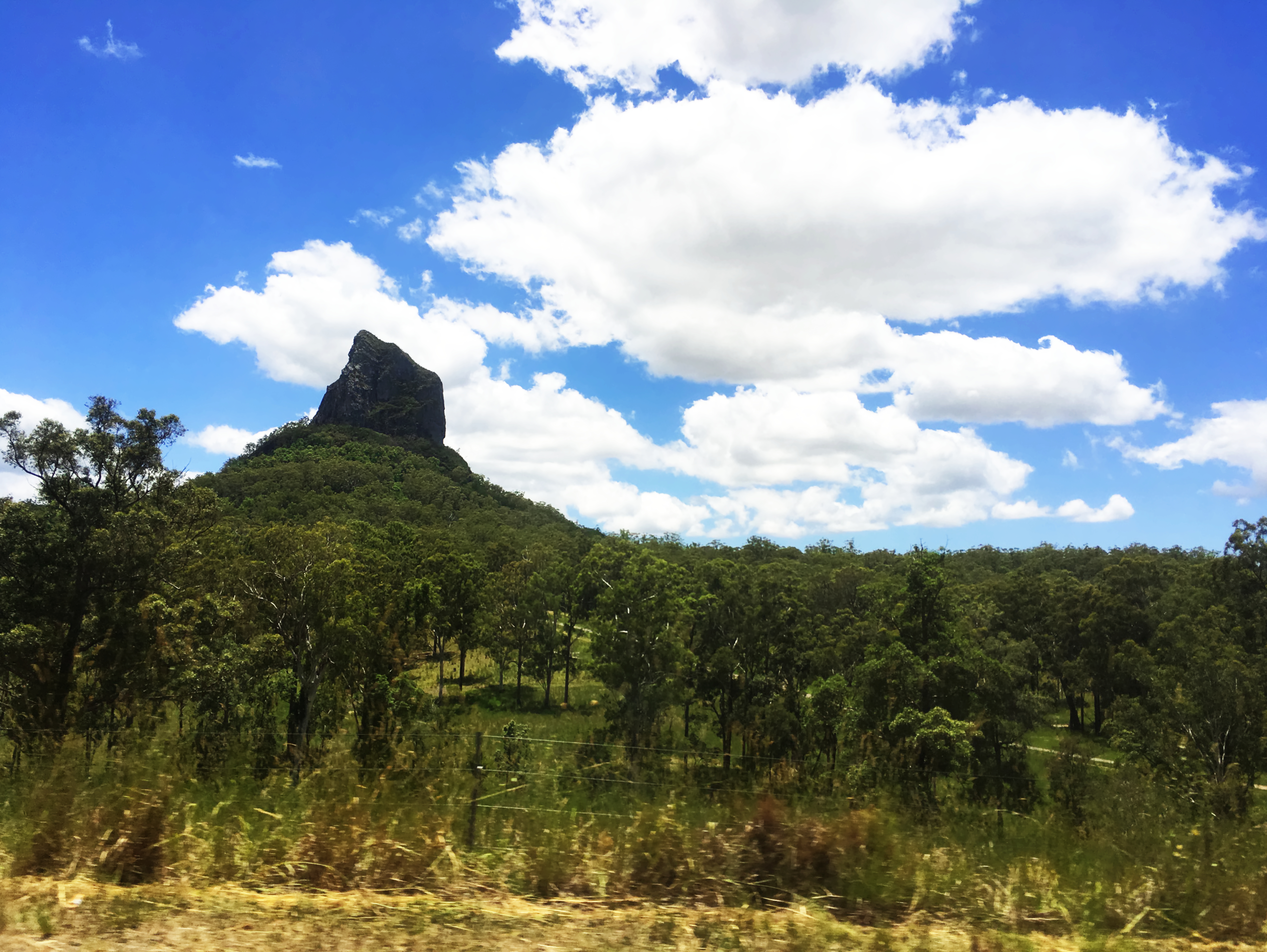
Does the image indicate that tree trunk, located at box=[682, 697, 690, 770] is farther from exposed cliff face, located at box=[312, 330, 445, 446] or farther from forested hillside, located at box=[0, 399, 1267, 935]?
exposed cliff face, located at box=[312, 330, 445, 446]

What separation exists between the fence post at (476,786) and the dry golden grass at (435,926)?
0.67 metres

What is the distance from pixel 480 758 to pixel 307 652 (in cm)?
2220

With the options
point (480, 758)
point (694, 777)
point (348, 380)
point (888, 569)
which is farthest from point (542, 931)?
point (348, 380)

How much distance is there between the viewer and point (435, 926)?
4.15 metres

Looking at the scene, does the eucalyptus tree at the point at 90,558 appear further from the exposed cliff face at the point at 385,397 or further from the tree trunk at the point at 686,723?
the exposed cliff face at the point at 385,397

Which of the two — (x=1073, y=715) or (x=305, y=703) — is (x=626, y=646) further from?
(x=1073, y=715)

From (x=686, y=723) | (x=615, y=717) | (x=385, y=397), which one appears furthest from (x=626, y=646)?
(x=385, y=397)

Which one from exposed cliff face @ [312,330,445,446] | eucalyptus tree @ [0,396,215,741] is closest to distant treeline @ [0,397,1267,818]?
eucalyptus tree @ [0,396,215,741]

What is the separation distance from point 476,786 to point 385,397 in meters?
186

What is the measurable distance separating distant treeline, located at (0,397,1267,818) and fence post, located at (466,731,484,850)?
3.88ft

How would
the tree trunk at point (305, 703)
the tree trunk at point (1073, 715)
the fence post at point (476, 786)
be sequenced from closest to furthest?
the fence post at point (476, 786)
the tree trunk at point (305, 703)
the tree trunk at point (1073, 715)

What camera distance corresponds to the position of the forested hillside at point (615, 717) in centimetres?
495

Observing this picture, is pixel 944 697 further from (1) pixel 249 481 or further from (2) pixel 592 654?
(1) pixel 249 481

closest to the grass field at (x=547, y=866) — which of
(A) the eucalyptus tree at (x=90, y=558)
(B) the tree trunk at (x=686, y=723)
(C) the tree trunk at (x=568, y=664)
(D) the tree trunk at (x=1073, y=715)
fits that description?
(A) the eucalyptus tree at (x=90, y=558)
